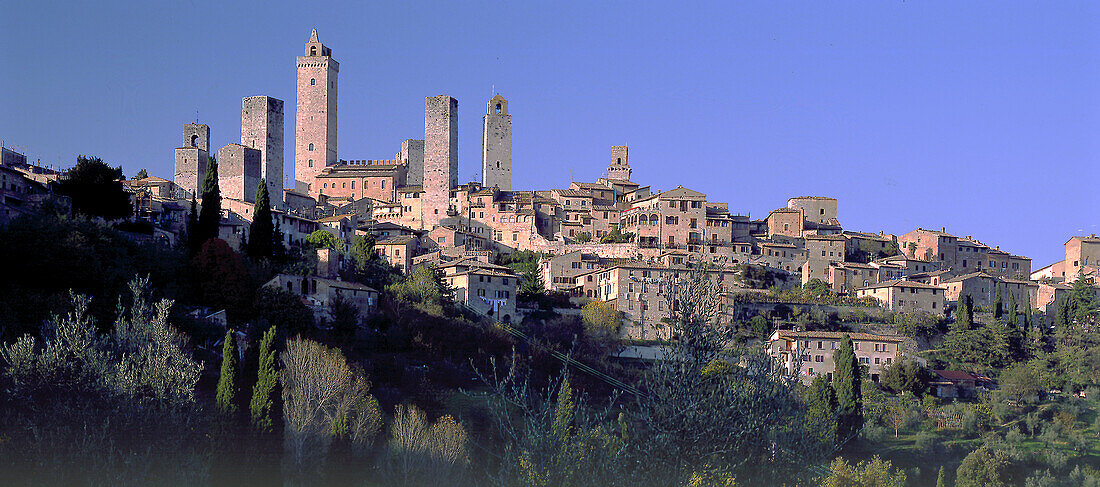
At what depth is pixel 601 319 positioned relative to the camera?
181 ft

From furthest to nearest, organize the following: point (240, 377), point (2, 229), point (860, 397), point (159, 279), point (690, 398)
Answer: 1. point (860, 397)
2. point (159, 279)
3. point (2, 229)
4. point (240, 377)
5. point (690, 398)

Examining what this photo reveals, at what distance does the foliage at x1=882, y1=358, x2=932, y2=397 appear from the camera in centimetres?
5241

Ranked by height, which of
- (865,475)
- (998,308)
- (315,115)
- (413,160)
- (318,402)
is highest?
(315,115)

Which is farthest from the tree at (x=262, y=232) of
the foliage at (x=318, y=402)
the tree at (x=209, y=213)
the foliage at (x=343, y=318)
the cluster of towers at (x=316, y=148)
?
the cluster of towers at (x=316, y=148)

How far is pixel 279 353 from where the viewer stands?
38.0m

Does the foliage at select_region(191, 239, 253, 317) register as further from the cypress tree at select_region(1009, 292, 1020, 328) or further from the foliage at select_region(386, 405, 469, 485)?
the cypress tree at select_region(1009, 292, 1020, 328)

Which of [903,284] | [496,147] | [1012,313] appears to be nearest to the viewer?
[1012,313]

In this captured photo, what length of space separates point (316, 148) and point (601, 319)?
121 feet

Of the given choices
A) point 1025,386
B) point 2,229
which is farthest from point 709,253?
point 2,229

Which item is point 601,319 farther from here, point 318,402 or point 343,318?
point 318,402

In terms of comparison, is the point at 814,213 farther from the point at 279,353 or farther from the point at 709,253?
the point at 279,353

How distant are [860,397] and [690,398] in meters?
31.8

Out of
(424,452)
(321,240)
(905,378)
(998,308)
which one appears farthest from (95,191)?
(998,308)

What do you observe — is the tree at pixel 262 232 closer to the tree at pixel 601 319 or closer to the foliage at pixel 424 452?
the foliage at pixel 424 452
